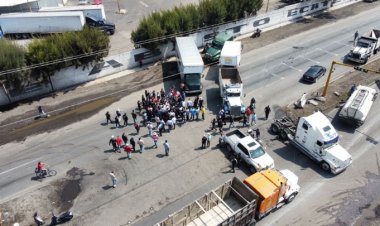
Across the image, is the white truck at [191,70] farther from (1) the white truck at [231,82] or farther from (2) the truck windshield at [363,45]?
(2) the truck windshield at [363,45]

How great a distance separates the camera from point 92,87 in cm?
3891

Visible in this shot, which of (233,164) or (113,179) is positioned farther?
(233,164)

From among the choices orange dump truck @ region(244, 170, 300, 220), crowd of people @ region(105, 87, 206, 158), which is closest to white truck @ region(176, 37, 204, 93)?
crowd of people @ region(105, 87, 206, 158)

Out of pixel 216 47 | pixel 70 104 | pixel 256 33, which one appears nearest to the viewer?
pixel 70 104

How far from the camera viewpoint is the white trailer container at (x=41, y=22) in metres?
47.2

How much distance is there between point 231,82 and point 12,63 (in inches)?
869

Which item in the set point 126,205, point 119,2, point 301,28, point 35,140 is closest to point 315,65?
point 301,28

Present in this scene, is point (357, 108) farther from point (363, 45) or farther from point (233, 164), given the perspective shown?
point (363, 45)

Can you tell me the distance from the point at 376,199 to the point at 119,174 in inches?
759

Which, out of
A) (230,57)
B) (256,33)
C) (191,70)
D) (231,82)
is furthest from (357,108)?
(256,33)

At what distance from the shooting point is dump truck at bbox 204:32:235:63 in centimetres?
4291

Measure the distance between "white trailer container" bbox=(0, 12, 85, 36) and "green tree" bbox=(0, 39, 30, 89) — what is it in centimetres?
1339

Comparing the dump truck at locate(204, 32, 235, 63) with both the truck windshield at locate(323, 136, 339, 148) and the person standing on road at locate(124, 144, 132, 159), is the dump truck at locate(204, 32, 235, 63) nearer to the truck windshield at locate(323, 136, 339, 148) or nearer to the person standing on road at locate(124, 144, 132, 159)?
the person standing on road at locate(124, 144, 132, 159)

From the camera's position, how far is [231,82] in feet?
120
